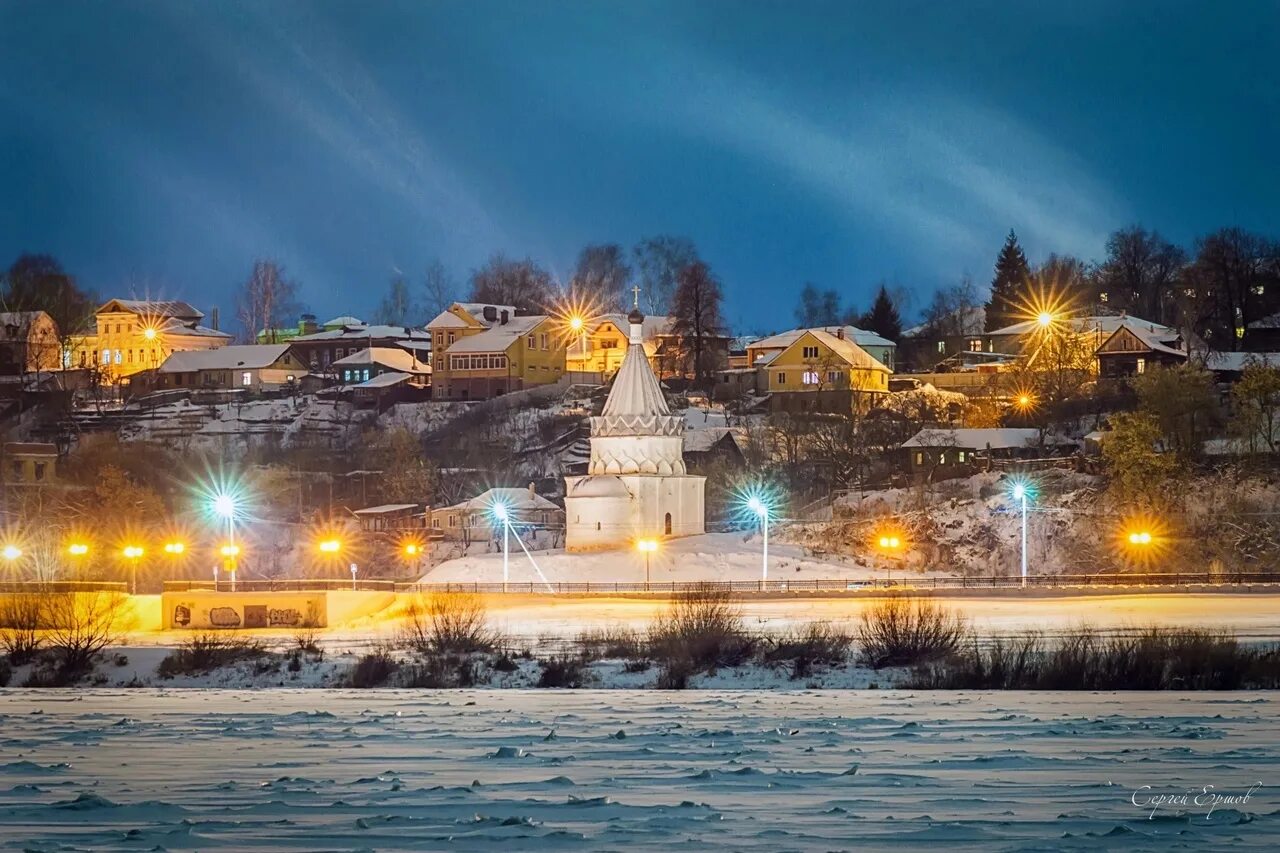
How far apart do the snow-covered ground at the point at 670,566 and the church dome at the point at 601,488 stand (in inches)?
76.5

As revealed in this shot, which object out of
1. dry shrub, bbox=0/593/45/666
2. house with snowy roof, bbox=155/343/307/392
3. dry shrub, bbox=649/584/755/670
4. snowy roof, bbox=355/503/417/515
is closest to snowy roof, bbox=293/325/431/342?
house with snowy roof, bbox=155/343/307/392

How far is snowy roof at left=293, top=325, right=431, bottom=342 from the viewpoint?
9869cm

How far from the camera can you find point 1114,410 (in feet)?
236

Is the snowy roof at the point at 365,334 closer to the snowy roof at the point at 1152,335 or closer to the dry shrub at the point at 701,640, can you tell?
the snowy roof at the point at 1152,335

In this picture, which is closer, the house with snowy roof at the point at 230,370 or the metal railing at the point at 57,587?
the metal railing at the point at 57,587

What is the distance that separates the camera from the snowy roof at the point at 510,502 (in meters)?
64.2

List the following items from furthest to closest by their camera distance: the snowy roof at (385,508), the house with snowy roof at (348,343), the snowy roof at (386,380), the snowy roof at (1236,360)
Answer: the house with snowy roof at (348,343) → the snowy roof at (386,380) → the snowy roof at (1236,360) → the snowy roof at (385,508)

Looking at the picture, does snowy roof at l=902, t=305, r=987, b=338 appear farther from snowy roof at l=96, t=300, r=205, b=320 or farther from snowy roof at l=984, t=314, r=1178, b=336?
snowy roof at l=96, t=300, r=205, b=320

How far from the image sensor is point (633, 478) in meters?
55.9

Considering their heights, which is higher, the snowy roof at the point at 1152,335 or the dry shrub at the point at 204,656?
the snowy roof at the point at 1152,335

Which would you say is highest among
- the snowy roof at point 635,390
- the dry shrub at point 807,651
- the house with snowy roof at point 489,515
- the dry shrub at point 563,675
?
the snowy roof at point 635,390

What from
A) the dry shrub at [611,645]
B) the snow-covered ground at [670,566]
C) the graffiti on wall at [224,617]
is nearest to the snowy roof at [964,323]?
the snow-covered ground at [670,566]

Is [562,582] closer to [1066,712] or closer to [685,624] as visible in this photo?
[685,624]

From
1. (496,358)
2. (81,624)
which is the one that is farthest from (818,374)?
(81,624)
